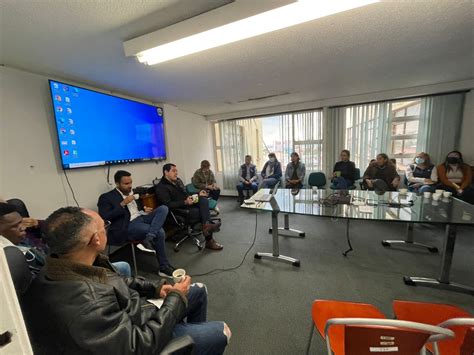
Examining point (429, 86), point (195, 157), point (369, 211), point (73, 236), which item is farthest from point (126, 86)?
point (429, 86)

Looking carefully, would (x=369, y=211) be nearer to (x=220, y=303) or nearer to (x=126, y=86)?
(x=220, y=303)

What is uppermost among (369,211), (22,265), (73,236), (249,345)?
(73,236)

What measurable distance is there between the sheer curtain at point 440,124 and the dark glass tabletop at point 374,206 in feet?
7.41

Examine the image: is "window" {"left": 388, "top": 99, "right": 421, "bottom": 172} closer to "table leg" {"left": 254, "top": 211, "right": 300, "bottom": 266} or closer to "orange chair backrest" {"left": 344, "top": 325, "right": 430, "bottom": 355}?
"table leg" {"left": 254, "top": 211, "right": 300, "bottom": 266}

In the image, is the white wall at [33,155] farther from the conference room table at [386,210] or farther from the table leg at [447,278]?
the table leg at [447,278]

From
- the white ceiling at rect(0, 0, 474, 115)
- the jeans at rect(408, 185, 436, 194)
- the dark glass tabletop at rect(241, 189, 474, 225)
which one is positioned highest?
the white ceiling at rect(0, 0, 474, 115)

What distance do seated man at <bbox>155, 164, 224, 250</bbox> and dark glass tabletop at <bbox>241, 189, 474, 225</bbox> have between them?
2.49 feet

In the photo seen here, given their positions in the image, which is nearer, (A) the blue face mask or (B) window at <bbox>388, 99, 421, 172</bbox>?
(A) the blue face mask

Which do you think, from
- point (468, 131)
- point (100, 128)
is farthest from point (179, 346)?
point (468, 131)

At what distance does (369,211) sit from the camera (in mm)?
2045

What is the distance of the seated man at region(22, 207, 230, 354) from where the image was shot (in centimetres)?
68

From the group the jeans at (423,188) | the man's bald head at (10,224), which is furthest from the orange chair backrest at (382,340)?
the jeans at (423,188)

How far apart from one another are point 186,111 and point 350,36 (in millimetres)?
3739

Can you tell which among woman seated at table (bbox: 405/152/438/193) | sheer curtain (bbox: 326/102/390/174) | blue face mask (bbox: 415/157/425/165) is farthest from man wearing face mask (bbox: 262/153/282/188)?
blue face mask (bbox: 415/157/425/165)
